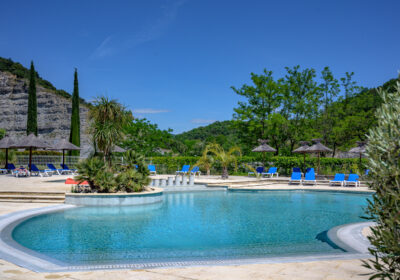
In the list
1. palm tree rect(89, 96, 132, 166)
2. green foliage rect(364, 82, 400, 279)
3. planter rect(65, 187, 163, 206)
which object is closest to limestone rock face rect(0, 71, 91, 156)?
palm tree rect(89, 96, 132, 166)

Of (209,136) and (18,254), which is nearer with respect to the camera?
(18,254)

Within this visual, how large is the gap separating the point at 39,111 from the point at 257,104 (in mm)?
42985

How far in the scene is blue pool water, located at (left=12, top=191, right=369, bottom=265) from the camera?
20.0 feet

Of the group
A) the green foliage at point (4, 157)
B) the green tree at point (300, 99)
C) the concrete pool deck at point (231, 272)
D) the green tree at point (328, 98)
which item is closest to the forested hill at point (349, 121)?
the green tree at point (328, 98)

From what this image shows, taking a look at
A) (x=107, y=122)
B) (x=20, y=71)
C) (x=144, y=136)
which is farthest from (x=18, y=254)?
(x=20, y=71)

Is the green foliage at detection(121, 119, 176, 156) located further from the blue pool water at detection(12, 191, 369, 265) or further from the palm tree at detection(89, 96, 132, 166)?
the blue pool water at detection(12, 191, 369, 265)

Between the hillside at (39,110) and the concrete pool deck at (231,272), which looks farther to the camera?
the hillside at (39,110)

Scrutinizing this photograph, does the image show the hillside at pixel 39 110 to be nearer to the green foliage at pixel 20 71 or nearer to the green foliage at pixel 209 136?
the green foliage at pixel 20 71

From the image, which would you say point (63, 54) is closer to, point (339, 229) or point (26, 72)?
point (339, 229)

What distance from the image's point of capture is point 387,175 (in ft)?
8.08

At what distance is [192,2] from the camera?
2612 centimetres

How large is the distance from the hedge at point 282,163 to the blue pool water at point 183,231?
11.2 m

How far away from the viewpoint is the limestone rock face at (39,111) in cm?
5644

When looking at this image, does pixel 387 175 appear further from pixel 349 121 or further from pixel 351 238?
pixel 349 121
